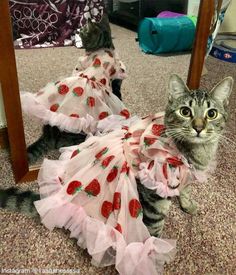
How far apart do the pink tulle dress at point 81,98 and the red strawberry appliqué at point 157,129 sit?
343mm

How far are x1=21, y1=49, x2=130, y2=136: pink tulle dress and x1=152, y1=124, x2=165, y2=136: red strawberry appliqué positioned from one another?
34 centimetres

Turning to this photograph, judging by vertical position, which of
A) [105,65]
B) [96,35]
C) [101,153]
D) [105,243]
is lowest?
[105,243]

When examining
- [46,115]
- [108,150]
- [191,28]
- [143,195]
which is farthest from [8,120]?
[191,28]

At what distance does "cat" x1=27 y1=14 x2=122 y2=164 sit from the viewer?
1138mm

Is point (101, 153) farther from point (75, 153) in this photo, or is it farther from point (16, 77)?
point (16, 77)

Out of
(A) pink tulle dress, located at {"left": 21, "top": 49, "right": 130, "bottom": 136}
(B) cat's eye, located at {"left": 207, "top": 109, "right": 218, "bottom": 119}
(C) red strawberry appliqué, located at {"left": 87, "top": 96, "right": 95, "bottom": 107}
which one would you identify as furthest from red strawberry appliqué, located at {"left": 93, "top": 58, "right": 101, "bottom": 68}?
(B) cat's eye, located at {"left": 207, "top": 109, "right": 218, "bottom": 119}

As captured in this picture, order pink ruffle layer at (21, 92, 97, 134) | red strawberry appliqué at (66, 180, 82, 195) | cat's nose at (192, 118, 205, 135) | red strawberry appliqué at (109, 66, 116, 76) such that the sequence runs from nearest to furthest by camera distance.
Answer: cat's nose at (192, 118, 205, 135), red strawberry appliqué at (66, 180, 82, 195), pink ruffle layer at (21, 92, 97, 134), red strawberry appliqué at (109, 66, 116, 76)

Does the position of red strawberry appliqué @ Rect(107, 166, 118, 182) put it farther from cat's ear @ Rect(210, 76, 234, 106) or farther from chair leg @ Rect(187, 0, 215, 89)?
chair leg @ Rect(187, 0, 215, 89)

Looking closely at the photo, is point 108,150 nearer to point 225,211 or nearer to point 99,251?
point 99,251

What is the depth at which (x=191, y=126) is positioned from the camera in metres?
0.78

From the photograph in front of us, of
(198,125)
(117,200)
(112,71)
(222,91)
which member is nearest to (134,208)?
(117,200)

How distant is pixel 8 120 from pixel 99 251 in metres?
0.50

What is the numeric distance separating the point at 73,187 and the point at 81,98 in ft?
1.22

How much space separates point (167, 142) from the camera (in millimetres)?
814
